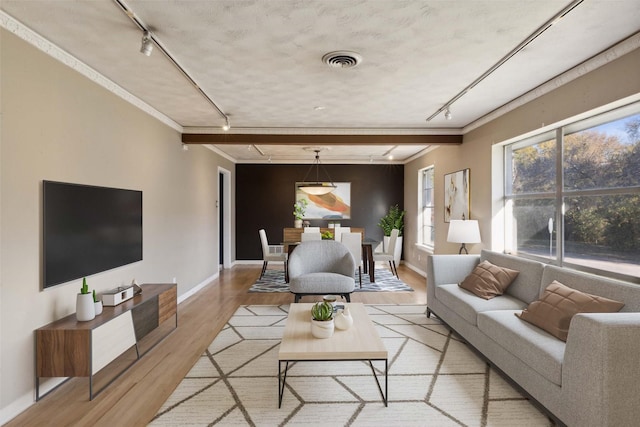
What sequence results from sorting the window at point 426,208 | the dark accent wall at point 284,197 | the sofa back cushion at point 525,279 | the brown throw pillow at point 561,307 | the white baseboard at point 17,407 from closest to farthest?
the white baseboard at point 17,407 < the brown throw pillow at point 561,307 < the sofa back cushion at point 525,279 < the window at point 426,208 < the dark accent wall at point 284,197

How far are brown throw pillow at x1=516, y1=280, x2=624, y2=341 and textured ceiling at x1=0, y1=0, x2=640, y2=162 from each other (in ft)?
5.98

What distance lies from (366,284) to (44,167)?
4.78 m

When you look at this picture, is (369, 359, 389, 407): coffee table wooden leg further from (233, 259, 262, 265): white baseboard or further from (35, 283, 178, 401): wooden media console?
(233, 259, 262, 265): white baseboard

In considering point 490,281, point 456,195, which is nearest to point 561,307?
point 490,281

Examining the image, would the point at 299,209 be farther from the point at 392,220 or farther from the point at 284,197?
the point at 392,220

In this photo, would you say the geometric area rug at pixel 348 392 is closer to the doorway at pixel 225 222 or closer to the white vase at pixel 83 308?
the white vase at pixel 83 308

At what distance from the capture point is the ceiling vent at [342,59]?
106 inches

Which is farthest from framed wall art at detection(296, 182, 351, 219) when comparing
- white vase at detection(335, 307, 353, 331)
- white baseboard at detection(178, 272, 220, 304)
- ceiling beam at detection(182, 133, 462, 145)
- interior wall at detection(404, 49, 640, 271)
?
white vase at detection(335, 307, 353, 331)

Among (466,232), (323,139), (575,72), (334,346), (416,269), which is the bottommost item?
(416,269)

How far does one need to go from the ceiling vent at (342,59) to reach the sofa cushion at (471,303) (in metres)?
2.34

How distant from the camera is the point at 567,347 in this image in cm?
195

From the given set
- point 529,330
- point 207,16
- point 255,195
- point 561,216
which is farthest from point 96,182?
point 255,195

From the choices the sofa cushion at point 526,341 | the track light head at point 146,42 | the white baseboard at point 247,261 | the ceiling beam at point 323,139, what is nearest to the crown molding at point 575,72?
the ceiling beam at point 323,139

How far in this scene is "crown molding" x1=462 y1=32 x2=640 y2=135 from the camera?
2.52 metres
